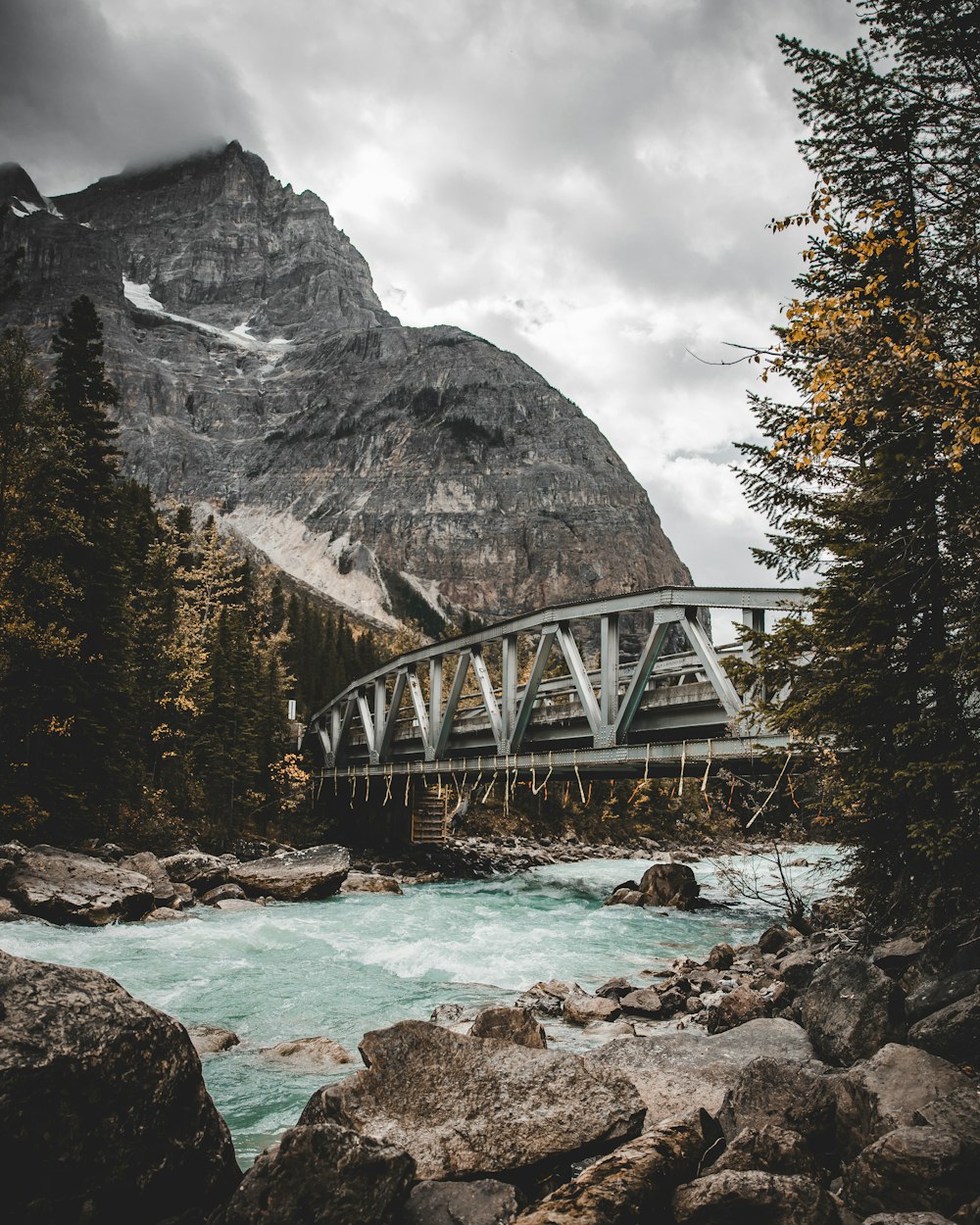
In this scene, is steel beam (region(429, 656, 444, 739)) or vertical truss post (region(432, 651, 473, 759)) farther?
steel beam (region(429, 656, 444, 739))

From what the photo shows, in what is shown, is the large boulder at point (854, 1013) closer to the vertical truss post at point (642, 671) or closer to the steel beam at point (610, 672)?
the vertical truss post at point (642, 671)

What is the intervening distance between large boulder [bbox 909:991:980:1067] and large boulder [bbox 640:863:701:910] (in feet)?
58.1

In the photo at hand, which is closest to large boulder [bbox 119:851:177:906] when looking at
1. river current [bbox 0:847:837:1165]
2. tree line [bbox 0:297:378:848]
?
river current [bbox 0:847:837:1165]

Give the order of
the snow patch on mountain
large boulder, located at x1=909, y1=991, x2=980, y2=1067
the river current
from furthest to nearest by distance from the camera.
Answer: the snow patch on mountain
the river current
large boulder, located at x1=909, y1=991, x2=980, y2=1067

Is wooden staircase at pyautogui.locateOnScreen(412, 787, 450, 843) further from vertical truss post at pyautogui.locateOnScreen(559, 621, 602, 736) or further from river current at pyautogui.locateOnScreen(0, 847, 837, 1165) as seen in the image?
vertical truss post at pyautogui.locateOnScreen(559, 621, 602, 736)

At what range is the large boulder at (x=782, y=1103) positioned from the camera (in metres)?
5.28

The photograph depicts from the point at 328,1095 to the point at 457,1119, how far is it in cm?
102

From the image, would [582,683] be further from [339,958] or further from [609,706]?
[339,958]

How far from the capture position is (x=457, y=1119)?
211 inches

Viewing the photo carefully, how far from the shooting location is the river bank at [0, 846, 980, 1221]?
16.3ft

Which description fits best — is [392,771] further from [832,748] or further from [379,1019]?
[832,748]

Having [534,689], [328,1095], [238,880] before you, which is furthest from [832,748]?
[238,880]

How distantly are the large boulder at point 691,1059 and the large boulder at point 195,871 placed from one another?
17.8 m

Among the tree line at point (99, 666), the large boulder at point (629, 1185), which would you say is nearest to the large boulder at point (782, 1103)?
the large boulder at point (629, 1185)
